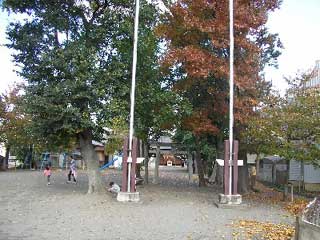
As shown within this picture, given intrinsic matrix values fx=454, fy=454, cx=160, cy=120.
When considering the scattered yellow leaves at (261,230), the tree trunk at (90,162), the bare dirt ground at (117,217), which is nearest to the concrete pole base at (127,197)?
the bare dirt ground at (117,217)

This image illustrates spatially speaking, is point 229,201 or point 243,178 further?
point 243,178

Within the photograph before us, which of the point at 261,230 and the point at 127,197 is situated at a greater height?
the point at 127,197

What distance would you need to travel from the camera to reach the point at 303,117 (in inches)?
692

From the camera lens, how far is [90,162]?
68.2ft

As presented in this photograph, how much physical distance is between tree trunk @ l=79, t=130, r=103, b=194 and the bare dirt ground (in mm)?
591

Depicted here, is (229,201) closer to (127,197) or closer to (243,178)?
(127,197)

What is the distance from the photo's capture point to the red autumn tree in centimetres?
2030

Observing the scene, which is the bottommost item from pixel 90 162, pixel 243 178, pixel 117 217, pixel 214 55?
pixel 117 217

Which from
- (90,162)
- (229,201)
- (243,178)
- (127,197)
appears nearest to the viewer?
(229,201)

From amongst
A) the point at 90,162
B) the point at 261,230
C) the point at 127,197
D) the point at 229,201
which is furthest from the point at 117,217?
the point at 90,162

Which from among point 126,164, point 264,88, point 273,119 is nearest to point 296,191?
point 264,88

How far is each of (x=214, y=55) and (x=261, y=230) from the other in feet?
35.1

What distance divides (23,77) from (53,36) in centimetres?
224

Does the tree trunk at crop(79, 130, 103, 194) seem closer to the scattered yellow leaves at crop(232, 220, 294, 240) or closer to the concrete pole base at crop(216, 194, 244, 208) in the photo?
the concrete pole base at crop(216, 194, 244, 208)
